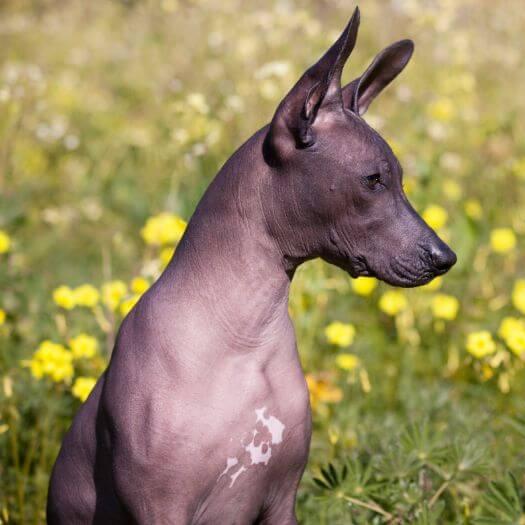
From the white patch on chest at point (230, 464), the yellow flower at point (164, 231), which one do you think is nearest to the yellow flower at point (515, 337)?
the yellow flower at point (164, 231)

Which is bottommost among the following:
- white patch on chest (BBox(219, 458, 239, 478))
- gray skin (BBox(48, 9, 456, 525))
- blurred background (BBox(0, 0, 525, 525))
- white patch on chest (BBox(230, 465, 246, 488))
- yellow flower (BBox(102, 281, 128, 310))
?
blurred background (BBox(0, 0, 525, 525))

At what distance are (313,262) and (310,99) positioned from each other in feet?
6.45

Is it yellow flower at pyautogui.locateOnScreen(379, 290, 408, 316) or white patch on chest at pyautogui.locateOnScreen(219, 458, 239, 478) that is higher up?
white patch on chest at pyautogui.locateOnScreen(219, 458, 239, 478)

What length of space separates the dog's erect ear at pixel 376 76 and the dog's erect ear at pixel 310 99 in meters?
0.12

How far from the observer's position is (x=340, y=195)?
1567mm

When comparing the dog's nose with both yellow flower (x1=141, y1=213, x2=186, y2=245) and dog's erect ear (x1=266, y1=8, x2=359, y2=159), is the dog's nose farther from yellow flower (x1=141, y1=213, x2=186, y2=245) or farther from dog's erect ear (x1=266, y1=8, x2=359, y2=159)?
yellow flower (x1=141, y1=213, x2=186, y2=245)

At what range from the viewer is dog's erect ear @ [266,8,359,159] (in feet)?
4.88

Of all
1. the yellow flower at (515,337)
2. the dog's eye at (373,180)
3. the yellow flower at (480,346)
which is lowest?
the yellow flower at (515,337)

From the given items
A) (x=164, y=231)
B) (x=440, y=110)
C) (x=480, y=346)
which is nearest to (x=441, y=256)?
(x=480, y=346)

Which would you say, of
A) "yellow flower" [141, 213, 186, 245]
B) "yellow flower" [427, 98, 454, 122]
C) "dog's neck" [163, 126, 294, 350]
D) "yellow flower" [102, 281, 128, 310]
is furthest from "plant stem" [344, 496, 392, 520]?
"yellow flower" [427, 98, 454, 122]

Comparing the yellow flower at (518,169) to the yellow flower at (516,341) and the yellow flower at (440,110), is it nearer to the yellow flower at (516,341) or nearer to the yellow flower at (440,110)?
the yellow flower at (440,110)

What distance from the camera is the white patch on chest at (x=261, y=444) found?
167cm

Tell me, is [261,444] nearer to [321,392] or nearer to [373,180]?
[373,180]

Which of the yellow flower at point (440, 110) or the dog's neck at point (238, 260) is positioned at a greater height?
the dog's neck at point (238, 260)
